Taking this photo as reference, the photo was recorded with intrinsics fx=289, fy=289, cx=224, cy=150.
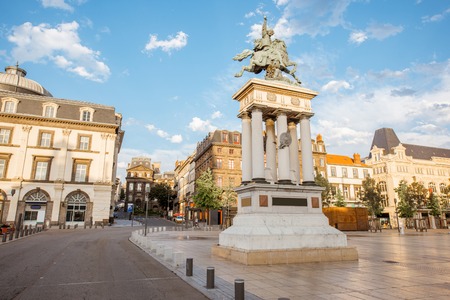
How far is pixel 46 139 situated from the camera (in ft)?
144

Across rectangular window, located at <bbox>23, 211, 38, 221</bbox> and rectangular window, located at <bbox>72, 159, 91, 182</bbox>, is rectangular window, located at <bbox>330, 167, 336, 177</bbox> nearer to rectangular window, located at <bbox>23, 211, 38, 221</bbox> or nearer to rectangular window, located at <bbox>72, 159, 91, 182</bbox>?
rectangular window, located at <bbox>72, 159, 91, 182</bbox>

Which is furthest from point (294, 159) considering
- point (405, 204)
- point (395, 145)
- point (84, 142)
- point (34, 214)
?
point (395, 145)

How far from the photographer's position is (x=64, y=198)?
42688 millimetres

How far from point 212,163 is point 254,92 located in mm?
→ 43128

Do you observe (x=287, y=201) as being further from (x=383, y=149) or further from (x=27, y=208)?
(x=383, y=149)

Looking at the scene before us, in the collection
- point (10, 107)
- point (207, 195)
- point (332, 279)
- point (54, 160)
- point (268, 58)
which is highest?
point (10, 107)

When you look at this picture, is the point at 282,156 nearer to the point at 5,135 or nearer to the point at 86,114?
the point at 86,114

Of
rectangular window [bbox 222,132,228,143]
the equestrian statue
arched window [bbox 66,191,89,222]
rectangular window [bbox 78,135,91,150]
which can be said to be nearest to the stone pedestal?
the equestrian statue

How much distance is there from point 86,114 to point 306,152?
4149 centimetres

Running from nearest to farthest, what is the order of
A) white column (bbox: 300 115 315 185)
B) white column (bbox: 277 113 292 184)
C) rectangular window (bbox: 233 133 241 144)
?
white column (bbox: 277 113 292 184)
white column (bbox: 300 115 315 185)
rectangular window (bbox: 233 133 241 144)

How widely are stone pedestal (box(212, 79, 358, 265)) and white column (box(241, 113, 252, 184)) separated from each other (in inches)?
2.1

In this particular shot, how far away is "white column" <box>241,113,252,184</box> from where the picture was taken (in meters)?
14.8

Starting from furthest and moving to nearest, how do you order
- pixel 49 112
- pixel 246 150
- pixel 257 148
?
pixel 49 112
pixel 246 150
pixel 257 148

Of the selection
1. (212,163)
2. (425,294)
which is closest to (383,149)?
(212,163)
